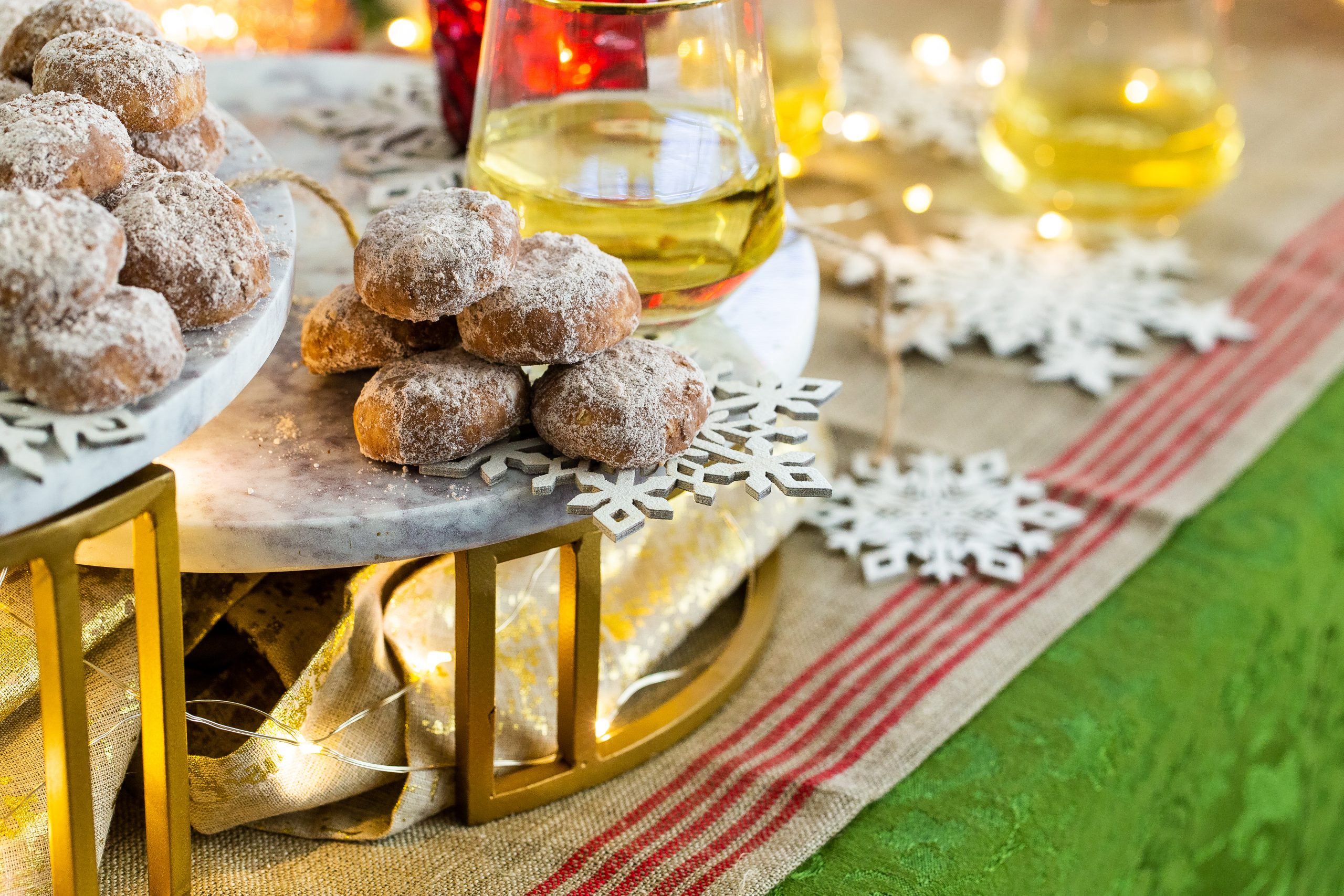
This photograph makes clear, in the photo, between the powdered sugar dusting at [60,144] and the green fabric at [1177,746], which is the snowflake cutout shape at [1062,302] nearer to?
the green fabric at [1177,746]

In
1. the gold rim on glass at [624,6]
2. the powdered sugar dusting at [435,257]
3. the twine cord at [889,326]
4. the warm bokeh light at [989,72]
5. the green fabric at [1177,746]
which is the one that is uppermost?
the gold rim on glass at [624,6]

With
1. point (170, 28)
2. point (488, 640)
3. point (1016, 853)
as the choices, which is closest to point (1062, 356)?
point (1016, 853)

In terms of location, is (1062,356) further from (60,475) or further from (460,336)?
(60,475)

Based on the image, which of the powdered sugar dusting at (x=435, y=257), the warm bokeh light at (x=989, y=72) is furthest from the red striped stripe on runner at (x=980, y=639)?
the warm bokeh light at (x=989, y=72)

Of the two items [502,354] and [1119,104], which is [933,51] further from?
[502,354]

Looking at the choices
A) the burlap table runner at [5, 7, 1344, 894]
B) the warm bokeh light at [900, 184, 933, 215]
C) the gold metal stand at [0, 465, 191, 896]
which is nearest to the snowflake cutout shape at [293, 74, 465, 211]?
the burlap table runner at [5, 7, 1344, 894]

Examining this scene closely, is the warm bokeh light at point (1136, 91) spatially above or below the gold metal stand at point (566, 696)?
above

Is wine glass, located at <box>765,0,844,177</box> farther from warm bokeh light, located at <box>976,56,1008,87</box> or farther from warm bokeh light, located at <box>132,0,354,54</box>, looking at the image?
warm bokeh light, located at <box>132,0,354,54</box>
